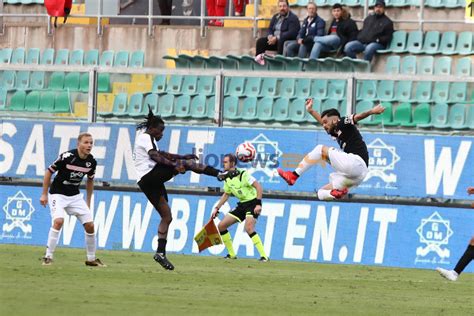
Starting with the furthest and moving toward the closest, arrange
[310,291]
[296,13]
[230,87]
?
[296,13] → [230,87] → [310,291]

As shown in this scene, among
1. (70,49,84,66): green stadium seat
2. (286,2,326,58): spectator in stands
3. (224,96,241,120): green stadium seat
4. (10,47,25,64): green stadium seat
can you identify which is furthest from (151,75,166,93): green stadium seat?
(10,47,25,64): green stadium seat

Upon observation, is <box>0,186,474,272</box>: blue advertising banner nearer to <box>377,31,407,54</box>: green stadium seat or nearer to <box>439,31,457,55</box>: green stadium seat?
<box>377,31,407,54</box>: green stadium seat

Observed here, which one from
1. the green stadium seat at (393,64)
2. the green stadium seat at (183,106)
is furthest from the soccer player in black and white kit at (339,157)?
the green stadium seat at (393,64)

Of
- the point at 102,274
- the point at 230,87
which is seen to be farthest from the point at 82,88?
the point at 102,274

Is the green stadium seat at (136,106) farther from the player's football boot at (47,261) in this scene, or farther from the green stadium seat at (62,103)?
the player's football boot at (47,261)

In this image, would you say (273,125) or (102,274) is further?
(273,125)

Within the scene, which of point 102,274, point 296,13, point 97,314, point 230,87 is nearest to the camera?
point 97,314

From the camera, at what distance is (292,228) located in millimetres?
22609

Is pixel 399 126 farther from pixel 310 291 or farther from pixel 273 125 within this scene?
pixel 310 291

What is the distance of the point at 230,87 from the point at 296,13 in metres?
5.58

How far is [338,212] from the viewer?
22.3 m

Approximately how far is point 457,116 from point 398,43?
4.72 m

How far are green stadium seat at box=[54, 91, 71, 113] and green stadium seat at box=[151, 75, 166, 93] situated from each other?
67.0 inches

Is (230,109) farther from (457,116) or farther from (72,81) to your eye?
(457,116)
